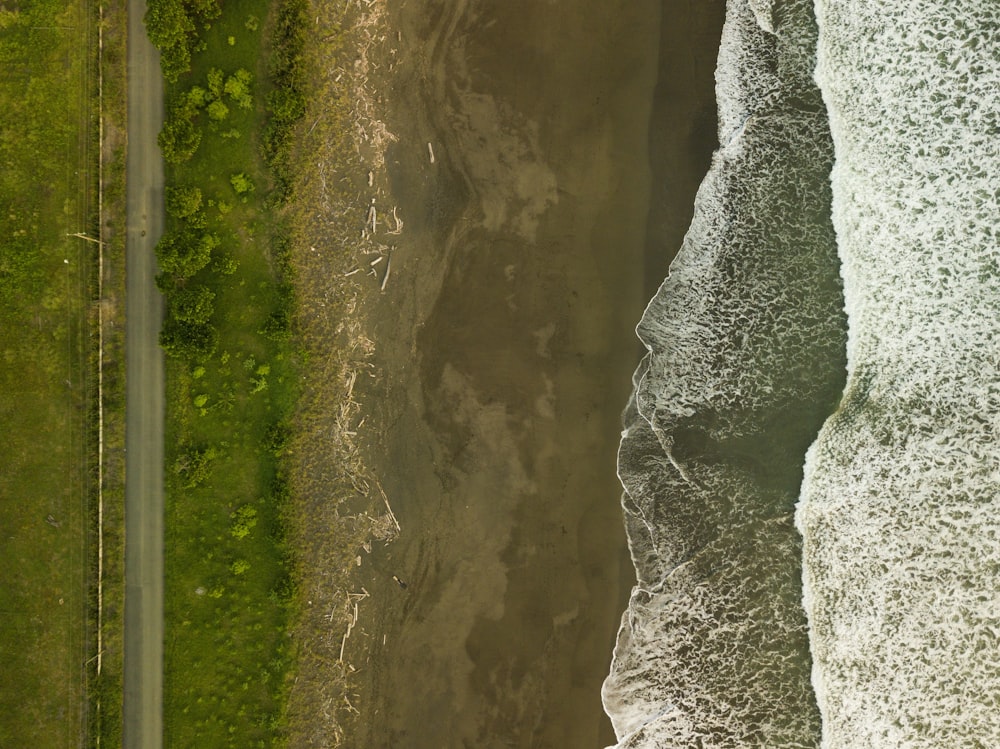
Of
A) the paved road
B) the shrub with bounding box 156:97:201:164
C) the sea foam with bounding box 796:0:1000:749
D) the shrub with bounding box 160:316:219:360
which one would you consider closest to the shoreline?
the shrub with bounding box 160:316:219:360

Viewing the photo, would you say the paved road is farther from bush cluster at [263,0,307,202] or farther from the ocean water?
the ocean water

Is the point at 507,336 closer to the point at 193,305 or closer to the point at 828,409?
the point at 193,305

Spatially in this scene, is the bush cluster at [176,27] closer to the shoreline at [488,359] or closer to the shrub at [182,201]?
the shrub at [182,201]

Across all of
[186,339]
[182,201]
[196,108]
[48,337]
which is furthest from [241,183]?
[48,337]

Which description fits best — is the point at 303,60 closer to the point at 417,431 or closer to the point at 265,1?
the point at 265,1

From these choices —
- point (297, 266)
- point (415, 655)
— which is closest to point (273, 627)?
point (415, 655)

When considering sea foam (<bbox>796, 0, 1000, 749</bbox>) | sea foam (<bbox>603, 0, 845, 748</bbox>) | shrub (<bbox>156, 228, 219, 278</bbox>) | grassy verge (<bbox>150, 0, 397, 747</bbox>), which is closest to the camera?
sea foam (<bbox>796, 0, 1000, 749</bbox>)

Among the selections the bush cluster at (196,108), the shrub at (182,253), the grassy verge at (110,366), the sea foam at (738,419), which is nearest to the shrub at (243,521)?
the grassy verge at (110,366)

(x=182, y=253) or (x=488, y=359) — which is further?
(x=488, y=359)
